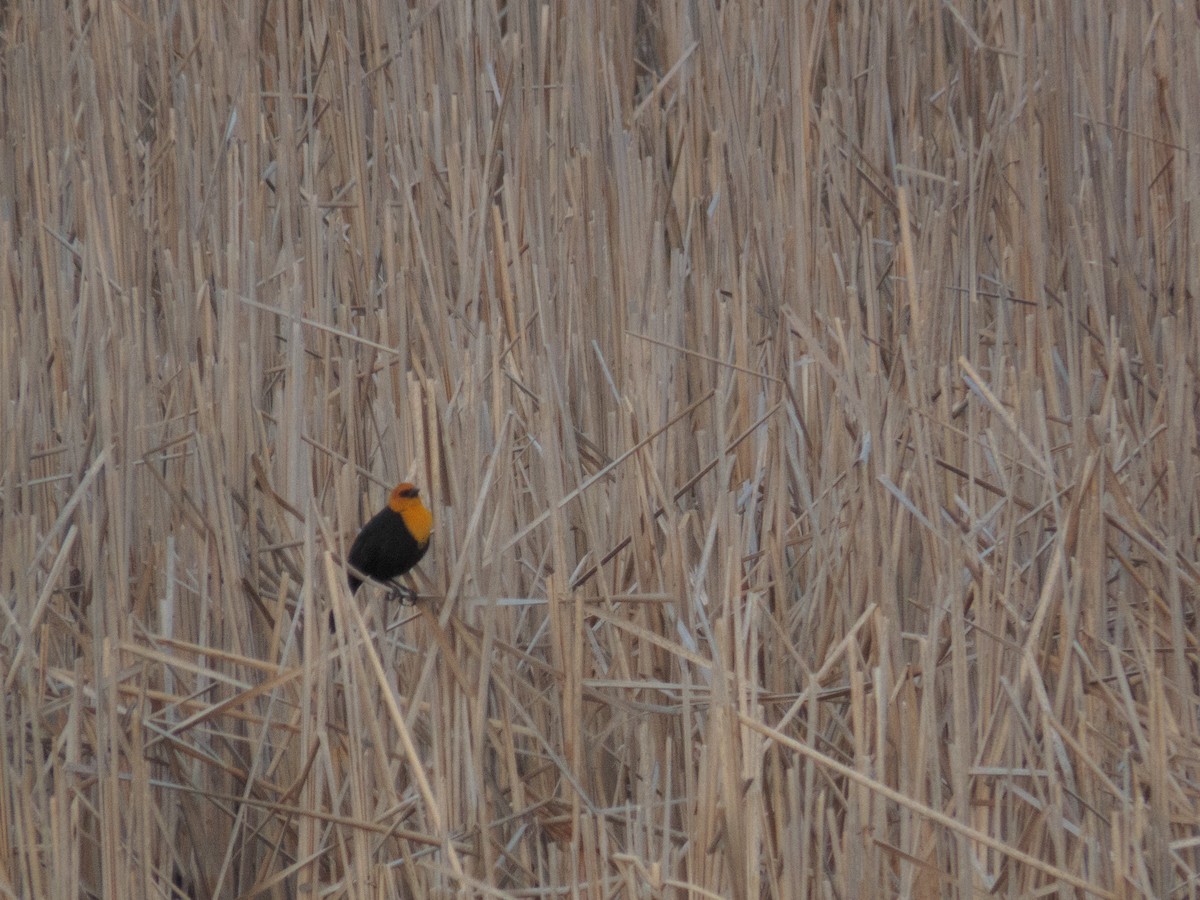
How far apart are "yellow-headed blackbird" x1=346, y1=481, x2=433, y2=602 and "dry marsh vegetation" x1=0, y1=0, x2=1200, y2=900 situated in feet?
0.11

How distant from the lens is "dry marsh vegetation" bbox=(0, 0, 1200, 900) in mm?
1385

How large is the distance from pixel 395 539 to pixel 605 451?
390mm

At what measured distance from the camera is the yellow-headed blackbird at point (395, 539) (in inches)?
61.9

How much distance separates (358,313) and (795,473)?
73cm

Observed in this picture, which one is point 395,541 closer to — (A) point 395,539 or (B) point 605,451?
Result: (A) point 395,539

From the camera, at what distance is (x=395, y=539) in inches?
62.7

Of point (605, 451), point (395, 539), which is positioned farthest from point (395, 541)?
point (605, 451)

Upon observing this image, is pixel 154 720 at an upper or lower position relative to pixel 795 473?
lower

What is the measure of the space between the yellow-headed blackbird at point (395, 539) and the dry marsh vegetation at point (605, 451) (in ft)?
0.11

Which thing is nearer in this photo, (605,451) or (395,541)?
(395,541)

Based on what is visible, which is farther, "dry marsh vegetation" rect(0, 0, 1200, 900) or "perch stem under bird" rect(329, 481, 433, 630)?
"perch stem under bird" rect(329, 481, 433, 630)

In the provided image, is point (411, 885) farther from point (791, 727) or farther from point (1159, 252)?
point (1159, 252)

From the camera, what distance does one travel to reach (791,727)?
1.57 m

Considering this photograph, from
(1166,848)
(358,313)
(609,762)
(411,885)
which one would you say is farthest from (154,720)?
(1166,848)
